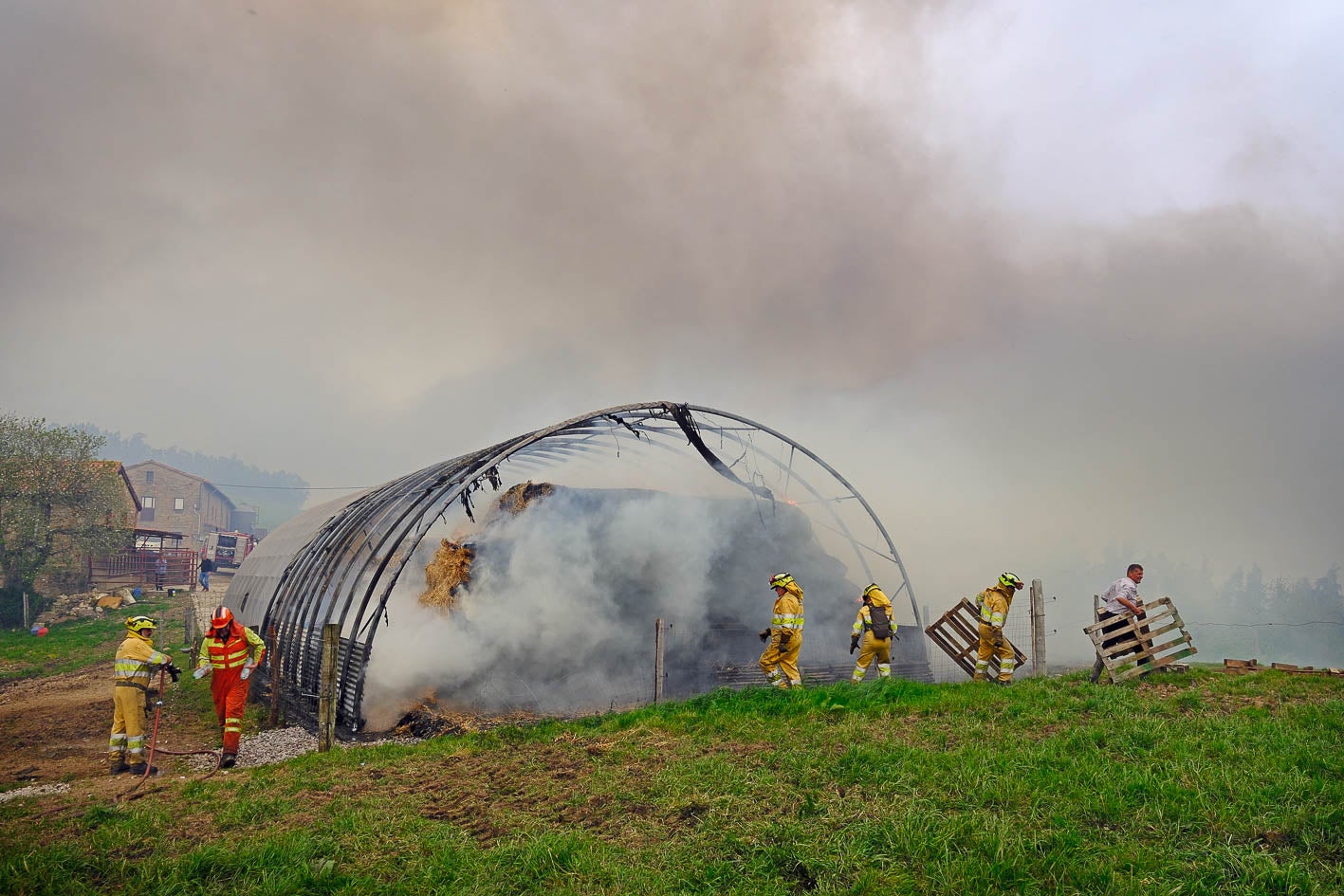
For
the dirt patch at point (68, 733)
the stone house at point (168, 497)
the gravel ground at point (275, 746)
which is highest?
the stone house at point (168, 497)

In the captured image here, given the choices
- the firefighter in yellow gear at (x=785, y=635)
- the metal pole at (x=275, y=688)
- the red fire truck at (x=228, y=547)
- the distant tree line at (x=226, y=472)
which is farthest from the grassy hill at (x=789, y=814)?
the distant tree line at (x=226, y=472)

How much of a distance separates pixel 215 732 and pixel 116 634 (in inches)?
735

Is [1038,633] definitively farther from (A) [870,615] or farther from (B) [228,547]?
(B) [228,547]

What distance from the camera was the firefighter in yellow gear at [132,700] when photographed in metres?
9.91

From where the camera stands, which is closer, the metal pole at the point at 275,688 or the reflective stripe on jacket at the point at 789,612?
the reflective stripe on jacket at the point at 789,612

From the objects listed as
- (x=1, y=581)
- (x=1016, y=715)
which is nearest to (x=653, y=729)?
(x=1016, y=715)

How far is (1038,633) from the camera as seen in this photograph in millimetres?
12734

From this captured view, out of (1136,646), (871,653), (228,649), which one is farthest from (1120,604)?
(228,649)

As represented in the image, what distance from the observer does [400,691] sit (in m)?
12.0

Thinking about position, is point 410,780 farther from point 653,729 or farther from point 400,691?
point 400,691

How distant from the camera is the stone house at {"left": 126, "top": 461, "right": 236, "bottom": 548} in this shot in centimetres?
7162

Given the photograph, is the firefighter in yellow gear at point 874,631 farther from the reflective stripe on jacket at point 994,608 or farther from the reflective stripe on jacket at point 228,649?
the reflective stripe on jacket at point 228,649

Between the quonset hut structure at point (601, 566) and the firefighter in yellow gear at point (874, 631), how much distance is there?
7.32 feet

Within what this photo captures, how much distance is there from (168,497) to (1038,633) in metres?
80.1
